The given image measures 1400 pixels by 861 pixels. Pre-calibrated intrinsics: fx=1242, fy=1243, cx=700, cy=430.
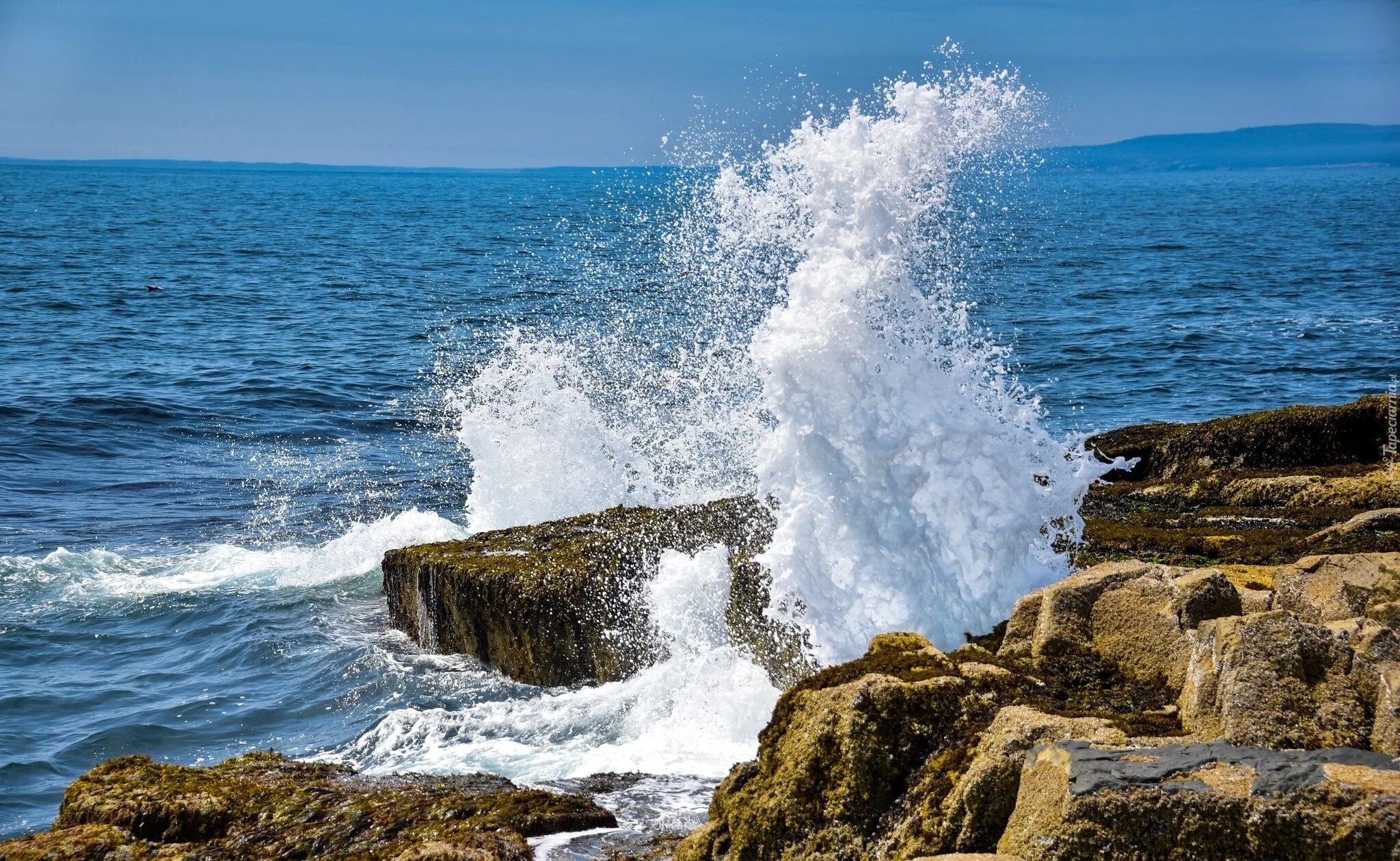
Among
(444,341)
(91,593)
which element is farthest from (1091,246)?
(91,593)

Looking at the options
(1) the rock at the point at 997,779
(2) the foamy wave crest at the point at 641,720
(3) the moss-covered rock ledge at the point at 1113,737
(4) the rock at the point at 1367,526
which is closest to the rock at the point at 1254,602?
(3) the moss-covered rock ledge at the point at 1113,737

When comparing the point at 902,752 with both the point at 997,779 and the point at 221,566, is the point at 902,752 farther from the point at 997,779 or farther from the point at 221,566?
the point at 221,566

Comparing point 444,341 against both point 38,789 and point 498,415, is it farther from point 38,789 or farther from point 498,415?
point 38,789

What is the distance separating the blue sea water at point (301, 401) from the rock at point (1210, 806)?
5.28 m

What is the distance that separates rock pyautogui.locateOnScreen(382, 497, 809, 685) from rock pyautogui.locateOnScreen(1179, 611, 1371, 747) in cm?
427

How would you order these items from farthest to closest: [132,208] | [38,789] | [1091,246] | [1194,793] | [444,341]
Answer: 1. [132,208]
2. [1091,246]
3. [444,341]
4. [38,789]
5. [1194,793]

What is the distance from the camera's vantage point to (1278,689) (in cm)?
419

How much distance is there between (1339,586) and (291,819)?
4.95 metres

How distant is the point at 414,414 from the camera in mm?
21719

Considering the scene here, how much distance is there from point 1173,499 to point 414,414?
14734 millimetres

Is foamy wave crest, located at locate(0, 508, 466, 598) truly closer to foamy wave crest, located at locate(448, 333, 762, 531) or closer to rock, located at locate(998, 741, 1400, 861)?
foamy wave crest, located at locate(448, 333, 762, 531)

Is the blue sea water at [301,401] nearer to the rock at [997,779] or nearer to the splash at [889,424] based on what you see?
the splash at [889,424]

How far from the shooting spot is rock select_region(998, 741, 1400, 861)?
3.45 m

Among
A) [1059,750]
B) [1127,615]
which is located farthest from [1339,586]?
[1059,750]
